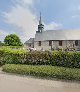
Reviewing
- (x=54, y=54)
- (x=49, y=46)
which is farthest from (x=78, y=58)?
(x=49, y=46)

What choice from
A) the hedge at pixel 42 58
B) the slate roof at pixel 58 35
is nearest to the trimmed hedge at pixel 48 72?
the hedge at pixel 42 58

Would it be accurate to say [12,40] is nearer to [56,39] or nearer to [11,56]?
[56,39]

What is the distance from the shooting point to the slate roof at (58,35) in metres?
51.0

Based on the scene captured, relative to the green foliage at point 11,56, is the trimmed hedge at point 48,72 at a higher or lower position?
lower

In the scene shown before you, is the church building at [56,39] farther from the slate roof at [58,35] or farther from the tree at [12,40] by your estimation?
the tree at [12,40]

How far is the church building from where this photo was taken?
49.9 metres

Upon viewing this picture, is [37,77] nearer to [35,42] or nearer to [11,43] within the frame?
[35,42]

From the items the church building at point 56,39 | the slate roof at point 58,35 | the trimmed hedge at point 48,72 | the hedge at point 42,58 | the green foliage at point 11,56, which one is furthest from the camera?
the slate roof at point 58,35

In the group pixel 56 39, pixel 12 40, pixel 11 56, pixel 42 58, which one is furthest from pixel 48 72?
pixel 12 40

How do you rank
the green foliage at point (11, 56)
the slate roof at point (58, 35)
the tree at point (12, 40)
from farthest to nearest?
1. the tree at point (12, 40)
2. the slate roof at point (58, 35)
3. the green foliage at point (11, 56)

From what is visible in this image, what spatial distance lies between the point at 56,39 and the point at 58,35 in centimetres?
191

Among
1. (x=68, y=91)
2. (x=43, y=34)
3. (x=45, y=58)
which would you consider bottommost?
(x=68, y=91)

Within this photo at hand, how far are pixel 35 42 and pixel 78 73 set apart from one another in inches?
1719

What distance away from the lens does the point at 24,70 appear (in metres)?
11.0
